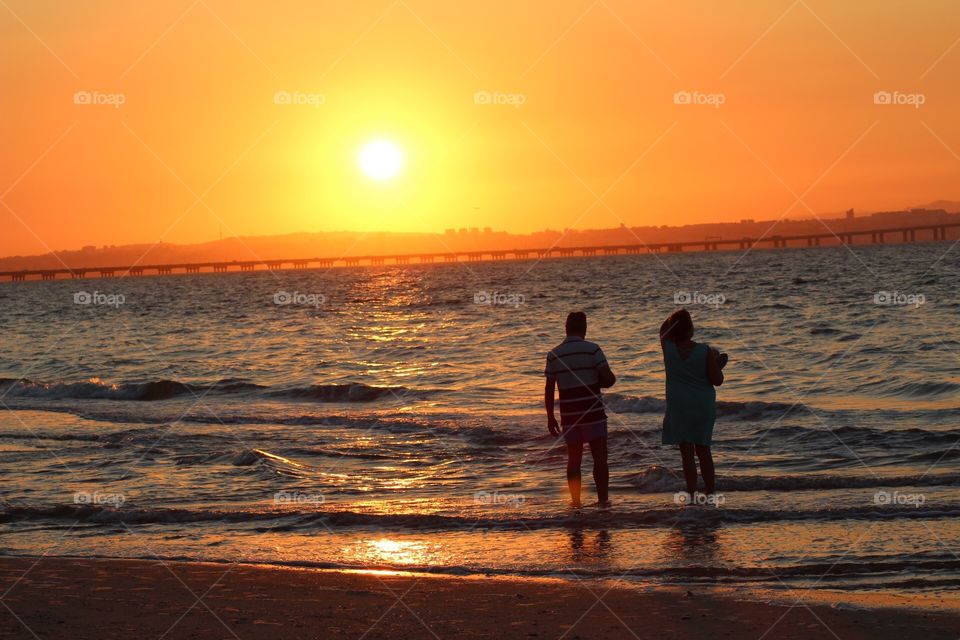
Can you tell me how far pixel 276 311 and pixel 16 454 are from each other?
46.7 metres

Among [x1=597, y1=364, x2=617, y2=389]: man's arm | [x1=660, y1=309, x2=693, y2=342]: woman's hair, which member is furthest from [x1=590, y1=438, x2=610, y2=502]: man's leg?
[x1=660, y1=309, x2=693, y2=342]: woman's hair

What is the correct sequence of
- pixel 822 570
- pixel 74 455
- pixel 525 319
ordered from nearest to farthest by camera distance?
1. pixel 822 570
2. pixel 74 455
3. pixel 525 319

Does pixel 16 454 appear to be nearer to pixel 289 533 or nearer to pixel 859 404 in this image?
pixel 289 533

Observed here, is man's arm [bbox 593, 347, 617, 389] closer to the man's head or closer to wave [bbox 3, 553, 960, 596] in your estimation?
the man's head

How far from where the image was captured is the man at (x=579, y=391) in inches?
382

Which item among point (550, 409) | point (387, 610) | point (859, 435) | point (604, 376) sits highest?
point (604, 376)

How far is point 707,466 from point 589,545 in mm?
1794

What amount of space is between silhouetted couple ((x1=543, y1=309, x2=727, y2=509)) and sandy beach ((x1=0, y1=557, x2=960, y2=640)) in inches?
106

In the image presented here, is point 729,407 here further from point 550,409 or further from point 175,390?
point 175,390

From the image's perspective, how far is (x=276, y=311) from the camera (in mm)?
60406

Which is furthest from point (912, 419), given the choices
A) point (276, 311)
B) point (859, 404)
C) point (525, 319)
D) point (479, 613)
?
point (276, 311)

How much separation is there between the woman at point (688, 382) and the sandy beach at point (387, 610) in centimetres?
266

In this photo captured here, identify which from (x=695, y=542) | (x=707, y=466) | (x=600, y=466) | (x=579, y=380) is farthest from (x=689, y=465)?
(x=695, y=542)

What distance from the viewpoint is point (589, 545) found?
8367 millimetres
